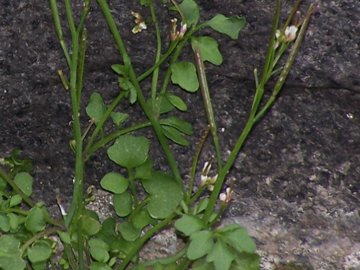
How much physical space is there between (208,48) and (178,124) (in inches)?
5.3

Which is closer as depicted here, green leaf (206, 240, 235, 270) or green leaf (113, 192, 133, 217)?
green leaf (206, 240, 235, 270)

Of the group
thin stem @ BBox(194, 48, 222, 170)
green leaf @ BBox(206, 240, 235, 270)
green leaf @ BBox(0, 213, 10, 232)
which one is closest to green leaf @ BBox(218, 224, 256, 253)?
green leaf @ BBox(206, 240, 235, 270)

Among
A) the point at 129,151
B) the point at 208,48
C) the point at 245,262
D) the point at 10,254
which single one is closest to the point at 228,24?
the point at 208,48

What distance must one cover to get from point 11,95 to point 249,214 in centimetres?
43

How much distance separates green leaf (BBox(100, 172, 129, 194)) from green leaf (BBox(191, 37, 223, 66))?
23 cm

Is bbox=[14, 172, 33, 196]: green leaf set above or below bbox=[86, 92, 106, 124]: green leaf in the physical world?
below

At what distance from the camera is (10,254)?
1.56 meters

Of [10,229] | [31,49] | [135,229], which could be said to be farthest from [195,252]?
[31,49]

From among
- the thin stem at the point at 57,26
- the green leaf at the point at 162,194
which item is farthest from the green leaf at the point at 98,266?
the thin stem at the point at 57,26

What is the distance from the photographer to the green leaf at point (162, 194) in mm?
1605

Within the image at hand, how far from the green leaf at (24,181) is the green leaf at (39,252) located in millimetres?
116

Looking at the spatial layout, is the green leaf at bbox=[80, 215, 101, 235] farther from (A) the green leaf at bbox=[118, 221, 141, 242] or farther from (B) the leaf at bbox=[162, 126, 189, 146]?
(B) the leaf at bbox=[162, 126, 189, 146]

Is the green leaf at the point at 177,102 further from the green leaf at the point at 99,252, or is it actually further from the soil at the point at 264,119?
the green leaf at the point at 99,252

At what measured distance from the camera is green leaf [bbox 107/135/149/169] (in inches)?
62.9
